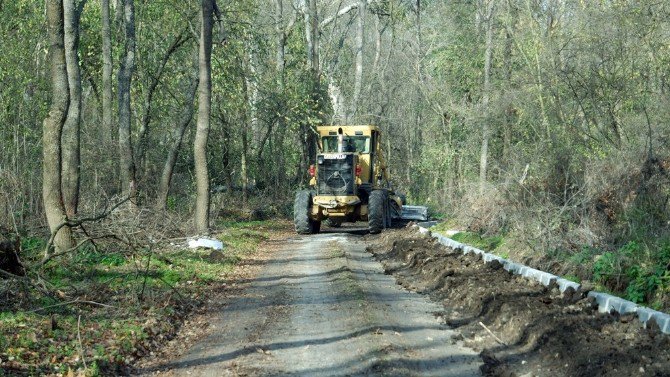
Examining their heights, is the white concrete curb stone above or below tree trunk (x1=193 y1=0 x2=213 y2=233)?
below

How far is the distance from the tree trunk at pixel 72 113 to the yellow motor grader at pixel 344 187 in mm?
11433

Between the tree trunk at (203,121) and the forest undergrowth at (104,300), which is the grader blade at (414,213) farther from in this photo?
the forest undergrowth at (104,300)

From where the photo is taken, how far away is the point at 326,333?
37.7 ft

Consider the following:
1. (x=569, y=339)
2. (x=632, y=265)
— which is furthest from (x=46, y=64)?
(x=569, y=339)

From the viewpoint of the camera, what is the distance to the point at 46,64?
27891mm

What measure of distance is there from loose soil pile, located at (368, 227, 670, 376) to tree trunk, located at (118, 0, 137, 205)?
395 inches

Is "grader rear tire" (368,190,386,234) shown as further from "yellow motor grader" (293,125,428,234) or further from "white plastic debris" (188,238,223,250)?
"white plastic debris" (188,238,223,250)

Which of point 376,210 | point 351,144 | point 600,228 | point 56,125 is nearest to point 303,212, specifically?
point 376,210

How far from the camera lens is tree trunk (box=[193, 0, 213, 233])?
2456 cm

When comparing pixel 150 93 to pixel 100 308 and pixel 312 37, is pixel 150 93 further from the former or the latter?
pixel 100 308

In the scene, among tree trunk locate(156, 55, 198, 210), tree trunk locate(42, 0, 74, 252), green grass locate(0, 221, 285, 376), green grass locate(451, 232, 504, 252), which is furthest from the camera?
tree trunk locate(156, 55, 198, 210)

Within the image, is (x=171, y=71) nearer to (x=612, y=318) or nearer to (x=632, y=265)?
(x=632, y=265)

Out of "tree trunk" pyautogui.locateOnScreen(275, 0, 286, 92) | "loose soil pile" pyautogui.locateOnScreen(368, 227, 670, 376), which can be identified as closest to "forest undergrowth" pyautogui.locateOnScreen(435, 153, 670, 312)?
"loose soil pile" pyautogui.locateOnScreen(368, 227, 670, 376)

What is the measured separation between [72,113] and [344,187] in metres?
12.3
